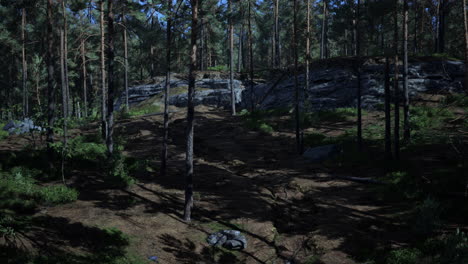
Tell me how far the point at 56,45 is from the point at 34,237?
102ft

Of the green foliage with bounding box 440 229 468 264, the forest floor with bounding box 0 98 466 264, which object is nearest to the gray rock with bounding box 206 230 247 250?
the forest floor with bounding box 0 98 466 264

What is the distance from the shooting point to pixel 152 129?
27891 millimetres

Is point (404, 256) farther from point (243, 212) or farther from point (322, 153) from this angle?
point (322, 153)

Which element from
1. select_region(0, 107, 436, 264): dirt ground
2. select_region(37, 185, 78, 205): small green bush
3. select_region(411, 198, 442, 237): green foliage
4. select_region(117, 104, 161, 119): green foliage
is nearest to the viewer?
select_region(411, 198, 442, 237): green foliage

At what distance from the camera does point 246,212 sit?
13.4 m

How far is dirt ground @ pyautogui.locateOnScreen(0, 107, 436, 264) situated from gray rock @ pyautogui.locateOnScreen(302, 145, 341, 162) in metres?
→ 0.65

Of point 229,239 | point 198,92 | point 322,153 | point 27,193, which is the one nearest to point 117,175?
point 27,193

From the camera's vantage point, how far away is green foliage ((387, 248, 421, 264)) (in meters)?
8.98

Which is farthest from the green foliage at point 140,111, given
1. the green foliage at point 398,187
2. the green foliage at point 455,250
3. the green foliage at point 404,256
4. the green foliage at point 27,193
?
the green foliage at point 455,250

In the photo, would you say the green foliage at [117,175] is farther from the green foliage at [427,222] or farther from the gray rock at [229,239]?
the green foliage at [427,222]

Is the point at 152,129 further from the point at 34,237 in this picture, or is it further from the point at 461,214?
the point at 461,214

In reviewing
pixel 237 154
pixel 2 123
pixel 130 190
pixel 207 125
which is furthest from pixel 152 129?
pixel 2 123

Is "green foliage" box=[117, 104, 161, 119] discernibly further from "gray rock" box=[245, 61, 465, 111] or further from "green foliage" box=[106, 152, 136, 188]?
"green foliage" box=[106, 152, 136, 188]

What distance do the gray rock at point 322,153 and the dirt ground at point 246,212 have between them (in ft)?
2.14
